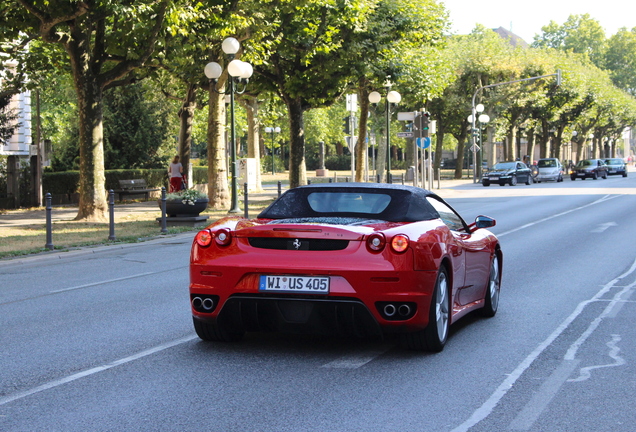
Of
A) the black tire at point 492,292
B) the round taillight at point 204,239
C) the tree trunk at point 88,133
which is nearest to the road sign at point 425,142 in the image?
the tree trunk at point 88,133

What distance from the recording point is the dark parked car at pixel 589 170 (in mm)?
66375

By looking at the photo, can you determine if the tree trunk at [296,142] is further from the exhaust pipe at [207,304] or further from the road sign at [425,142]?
the exhaust pipe at [207,304]

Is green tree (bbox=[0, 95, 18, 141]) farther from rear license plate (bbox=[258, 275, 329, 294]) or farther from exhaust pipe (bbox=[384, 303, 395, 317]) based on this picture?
exhaust pipe (bbox=[384, 303, 395, 317])

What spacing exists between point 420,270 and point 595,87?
85422mm


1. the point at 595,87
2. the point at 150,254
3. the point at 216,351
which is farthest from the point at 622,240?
the point at 595,87

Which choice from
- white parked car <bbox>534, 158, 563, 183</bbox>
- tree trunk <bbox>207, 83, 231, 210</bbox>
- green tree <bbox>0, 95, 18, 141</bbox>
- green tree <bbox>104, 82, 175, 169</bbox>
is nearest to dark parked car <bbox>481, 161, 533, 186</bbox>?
white parked car <bbox>534, 158, 563, 183</bbox>

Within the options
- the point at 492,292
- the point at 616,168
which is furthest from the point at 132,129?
the point at 616,168

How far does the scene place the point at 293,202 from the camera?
7.59 m

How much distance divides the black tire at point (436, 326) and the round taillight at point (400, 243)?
45 centimetres

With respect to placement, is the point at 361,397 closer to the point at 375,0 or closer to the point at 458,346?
the point at 458,346

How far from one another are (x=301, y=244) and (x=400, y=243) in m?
0.71

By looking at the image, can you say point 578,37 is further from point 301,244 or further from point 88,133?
point 301,244

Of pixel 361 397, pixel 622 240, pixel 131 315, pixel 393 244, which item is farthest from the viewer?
pixel 622 240

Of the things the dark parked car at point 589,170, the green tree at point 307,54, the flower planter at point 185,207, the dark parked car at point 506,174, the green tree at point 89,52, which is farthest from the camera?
the dark parked car at point 589,170
